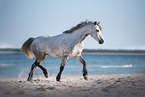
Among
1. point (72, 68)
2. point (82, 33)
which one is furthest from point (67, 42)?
point (72, 68)

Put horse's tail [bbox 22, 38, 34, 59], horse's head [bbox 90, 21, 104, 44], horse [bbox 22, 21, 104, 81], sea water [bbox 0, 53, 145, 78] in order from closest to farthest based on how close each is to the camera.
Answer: horse's head [bbox 90, 21, 104, 44]
horse [bbox 22, 21, 104, 81]
horse's tail [bbox 22, 38, 34, 59]
sea water [bbox 0, 53, 145, 78]

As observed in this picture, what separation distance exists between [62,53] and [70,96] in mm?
2353

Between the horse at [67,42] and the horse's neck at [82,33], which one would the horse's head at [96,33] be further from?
the horse's neck at [82,33]

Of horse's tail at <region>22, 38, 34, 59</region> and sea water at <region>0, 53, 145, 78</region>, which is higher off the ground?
horse's tail at <region>22, 38, 34, 59</region>

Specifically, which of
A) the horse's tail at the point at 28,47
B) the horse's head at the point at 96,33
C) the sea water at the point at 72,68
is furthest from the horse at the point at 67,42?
the sea water at the point at 72,68

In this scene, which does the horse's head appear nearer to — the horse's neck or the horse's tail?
the horse's neck

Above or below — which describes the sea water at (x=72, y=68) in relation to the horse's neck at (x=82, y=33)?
below

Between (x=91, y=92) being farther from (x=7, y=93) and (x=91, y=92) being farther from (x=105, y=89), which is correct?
(x=7, y=93)

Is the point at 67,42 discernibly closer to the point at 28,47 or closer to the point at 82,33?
the point at 82,33

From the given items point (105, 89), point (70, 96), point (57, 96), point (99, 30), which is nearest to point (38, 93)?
point (57, 96)

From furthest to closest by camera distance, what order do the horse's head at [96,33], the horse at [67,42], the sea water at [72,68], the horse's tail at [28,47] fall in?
the sea water at [72,68], the horse's tail at [28,47], the horse at [67,42], the horse's head at [96,33]

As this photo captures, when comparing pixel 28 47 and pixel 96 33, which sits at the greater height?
pixel 96 33

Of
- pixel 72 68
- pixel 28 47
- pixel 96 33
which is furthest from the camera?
pixel 72 68

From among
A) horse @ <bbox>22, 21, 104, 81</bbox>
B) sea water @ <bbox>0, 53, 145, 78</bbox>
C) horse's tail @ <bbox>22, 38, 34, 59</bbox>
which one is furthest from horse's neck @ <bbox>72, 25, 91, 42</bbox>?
sea water @ <bbox>0, 53, 145, 78</bbox>
